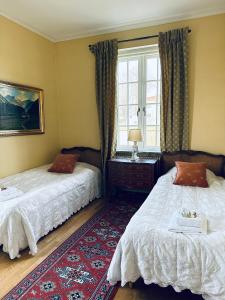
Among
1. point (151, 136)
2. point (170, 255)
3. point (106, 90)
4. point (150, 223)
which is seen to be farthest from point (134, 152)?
point (170, 255)

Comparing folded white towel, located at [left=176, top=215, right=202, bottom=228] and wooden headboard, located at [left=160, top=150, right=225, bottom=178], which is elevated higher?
wooden headboard, located at [left=160, top=150, right=225, bottom=178]

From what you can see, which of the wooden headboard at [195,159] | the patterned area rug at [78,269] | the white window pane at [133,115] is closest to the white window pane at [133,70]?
the white window pane at [133,115]

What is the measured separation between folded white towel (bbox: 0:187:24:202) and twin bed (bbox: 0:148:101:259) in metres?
0.06

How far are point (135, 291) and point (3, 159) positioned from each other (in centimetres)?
253

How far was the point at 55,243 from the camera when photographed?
8.74 ft

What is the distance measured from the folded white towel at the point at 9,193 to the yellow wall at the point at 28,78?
788 mm

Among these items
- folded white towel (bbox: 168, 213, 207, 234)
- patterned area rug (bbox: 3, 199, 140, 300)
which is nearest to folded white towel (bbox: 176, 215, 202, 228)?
folded white towel (bbox: 168, 213, 207, 234)

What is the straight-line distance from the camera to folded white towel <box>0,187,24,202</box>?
256 cm

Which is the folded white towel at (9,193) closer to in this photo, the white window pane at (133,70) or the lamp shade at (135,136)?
the lamp shade at (135,136)

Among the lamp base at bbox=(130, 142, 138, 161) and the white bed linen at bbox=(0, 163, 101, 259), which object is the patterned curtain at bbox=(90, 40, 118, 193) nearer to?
the lamp base at bbox=(130, 142, 138, 161)

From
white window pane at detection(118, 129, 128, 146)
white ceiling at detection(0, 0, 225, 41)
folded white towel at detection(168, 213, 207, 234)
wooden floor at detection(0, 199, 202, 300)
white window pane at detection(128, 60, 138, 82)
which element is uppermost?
white ceiling at detection(0, 0, 225, 41)

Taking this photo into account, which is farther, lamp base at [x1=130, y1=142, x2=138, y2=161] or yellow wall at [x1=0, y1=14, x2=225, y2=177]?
lamp base at [x1=130, y1=142, x2=138, y2=161]

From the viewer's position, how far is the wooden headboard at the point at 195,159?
3418mm

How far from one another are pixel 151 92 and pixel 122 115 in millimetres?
634
